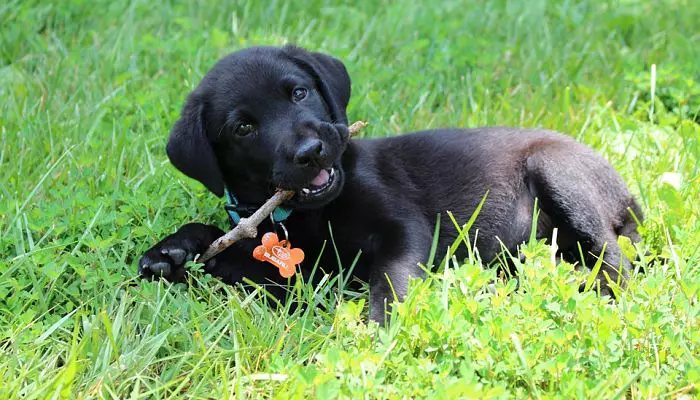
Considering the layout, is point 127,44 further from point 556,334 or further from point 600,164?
point 556,334

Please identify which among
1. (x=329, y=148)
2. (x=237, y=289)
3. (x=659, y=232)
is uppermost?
(x=329, y=148)

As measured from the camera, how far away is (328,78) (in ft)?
11.5

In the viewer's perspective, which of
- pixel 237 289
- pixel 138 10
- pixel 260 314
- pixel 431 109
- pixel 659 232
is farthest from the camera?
pixel 138 10

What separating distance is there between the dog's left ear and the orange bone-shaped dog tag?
54 cm

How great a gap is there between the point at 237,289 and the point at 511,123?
1835mm

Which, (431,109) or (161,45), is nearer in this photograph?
(431,109)

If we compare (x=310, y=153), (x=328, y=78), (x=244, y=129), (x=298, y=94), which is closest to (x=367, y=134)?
(x=328, y=78)

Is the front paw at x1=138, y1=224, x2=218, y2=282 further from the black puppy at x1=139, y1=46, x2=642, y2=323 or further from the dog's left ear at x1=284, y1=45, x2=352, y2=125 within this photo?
the dog's left ear at x1=284, y1=45, x2=352, y2=125

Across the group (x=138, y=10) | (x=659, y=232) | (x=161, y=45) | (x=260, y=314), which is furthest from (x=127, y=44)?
(x=659, y=232)

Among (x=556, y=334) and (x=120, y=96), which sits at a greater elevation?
(x=556, y=334)

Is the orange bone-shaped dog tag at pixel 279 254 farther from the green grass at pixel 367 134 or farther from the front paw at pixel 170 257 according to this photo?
the front paw at pixel 170 257

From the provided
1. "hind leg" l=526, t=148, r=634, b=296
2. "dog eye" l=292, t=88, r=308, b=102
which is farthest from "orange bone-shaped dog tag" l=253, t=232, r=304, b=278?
"hind leg" l=526, t=148, r=634, b=296

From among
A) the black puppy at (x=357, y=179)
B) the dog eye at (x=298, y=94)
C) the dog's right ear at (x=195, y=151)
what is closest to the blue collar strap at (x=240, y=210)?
the black puppy at (x=357, y=179)

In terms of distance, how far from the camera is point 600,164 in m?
3.68
